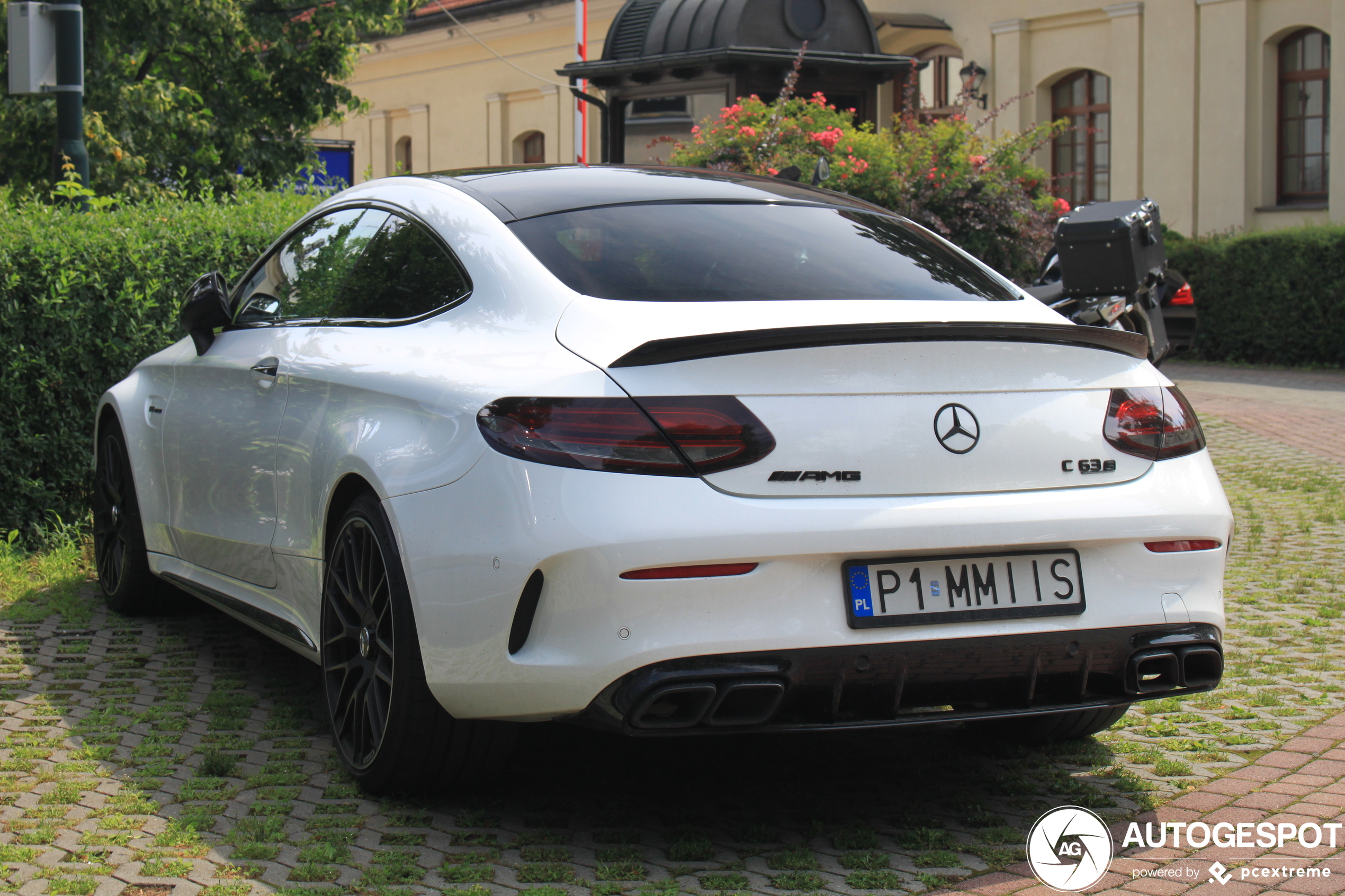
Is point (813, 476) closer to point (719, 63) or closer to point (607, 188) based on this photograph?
point (607, 188)

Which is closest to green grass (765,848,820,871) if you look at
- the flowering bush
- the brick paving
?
the brick paving

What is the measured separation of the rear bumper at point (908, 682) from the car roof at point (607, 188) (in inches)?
56.8

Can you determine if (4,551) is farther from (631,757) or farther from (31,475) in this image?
(631,757)

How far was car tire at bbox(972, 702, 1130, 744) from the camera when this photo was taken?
446 centimetres

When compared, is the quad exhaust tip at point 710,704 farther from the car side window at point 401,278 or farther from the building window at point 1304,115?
the building window at point 1304,115

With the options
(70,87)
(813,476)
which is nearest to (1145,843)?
(813,476)

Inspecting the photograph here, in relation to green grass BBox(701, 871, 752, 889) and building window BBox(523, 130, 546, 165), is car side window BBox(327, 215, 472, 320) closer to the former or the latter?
green grass BBox(701, 871, 752, 889)

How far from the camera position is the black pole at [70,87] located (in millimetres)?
8867

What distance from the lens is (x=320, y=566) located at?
4.24 meters

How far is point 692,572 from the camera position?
328cm

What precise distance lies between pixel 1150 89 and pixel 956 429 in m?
21.5

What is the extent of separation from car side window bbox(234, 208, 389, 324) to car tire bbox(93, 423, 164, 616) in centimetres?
105

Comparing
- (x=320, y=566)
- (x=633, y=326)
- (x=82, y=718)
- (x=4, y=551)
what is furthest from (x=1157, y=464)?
(x=4, y=551)

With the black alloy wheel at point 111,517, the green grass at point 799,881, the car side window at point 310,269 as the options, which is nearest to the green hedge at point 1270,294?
the black alloy wheel at point 111,517
